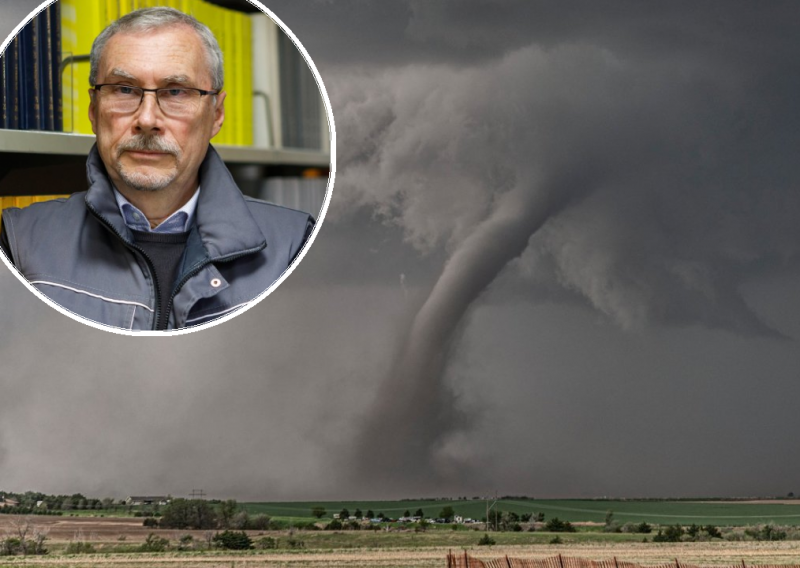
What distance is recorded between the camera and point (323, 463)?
4840mm

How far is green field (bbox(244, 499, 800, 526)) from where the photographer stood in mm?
4824

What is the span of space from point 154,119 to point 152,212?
1.22 ft

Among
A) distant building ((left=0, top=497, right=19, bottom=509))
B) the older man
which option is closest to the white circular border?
the older man

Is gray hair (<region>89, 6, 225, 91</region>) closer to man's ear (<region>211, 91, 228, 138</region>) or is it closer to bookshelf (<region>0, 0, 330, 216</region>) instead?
man's ear (<region>211, 91, 228, 138</region>)

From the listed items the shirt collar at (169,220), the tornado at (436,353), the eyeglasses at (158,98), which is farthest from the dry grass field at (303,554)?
the eyeglasses at (158,98)

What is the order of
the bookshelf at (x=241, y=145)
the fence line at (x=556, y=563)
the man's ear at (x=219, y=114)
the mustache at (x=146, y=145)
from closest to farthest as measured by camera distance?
the mustache at (x=146, y=145) → the man's ear at (x=219, y=114) → the bookshelf at (x=241, y=145) → the fence line at (x=556, y=563)

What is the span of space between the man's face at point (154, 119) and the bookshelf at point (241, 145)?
0.60 feet

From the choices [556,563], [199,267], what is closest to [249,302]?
[199,267]

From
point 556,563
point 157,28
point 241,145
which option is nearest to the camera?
point 157,28

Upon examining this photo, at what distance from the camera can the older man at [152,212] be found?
3.81m

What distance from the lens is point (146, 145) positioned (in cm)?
388

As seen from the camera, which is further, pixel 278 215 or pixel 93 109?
pixel 278 215

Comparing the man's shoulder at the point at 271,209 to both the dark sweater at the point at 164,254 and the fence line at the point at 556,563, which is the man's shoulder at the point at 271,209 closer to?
the dark sweater at the point at 164,254

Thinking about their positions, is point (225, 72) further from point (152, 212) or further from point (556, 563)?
point (556, 563)
